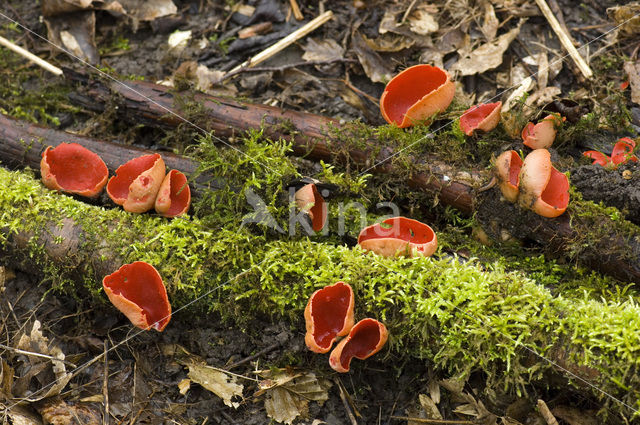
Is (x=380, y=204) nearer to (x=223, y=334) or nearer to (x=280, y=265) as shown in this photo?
(x=280, y=265)

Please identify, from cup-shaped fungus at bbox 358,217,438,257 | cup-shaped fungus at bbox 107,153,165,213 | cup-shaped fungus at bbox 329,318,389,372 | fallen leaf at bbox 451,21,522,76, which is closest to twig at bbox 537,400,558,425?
cup-shaped fungus at bbox 329,318,389,372

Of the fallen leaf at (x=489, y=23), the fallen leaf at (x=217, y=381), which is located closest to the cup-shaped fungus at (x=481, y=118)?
the fallen leaf at (x=489, y=23)

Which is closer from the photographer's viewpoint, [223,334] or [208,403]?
[208,403]

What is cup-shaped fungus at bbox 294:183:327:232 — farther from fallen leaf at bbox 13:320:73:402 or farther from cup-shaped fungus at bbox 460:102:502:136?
fallen leaf at bbox 13:320:73:402

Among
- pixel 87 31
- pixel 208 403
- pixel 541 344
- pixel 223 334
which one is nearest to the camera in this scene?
pixel 541 344

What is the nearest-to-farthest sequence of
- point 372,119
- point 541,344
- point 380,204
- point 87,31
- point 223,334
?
point 541,344 → point 223,334 → point 380,204 → point 372,119 → point 87,31

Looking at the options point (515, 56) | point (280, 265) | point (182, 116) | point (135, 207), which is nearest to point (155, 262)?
point (135, 207)
